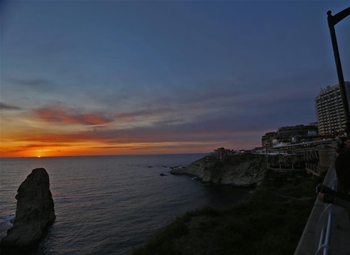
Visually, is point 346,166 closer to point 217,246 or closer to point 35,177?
point 217,246

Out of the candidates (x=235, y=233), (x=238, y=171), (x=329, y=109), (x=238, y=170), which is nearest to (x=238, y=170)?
(x=238, y=170)

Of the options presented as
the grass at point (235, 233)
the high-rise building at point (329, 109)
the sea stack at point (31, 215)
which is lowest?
the sea stack at point (31, 215)

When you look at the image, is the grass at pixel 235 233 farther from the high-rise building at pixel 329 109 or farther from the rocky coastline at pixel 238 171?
the high-rise building at pixel 329 109

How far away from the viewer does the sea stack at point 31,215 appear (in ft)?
84.4

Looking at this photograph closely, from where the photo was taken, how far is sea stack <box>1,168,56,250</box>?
84.4 feet

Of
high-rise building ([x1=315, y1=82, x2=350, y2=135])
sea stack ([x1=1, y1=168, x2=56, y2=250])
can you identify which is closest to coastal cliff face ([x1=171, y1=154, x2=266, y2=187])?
sea stack ([x1=1, y1=168, x2=56, y2=250])

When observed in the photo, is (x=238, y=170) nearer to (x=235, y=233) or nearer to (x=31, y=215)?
(x=31, y=215)

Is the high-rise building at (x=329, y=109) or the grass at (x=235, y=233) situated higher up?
the high-rise building at (x=329, y=109)

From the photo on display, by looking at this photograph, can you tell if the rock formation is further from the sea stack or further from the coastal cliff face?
the sea stack

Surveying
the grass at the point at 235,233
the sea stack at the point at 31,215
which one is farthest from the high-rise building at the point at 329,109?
the sea stack at the point at 31,215

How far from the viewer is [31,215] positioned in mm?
28922

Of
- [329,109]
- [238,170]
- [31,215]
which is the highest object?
[329,109]

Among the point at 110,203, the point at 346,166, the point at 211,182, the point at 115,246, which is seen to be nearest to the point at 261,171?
the point at 211,182

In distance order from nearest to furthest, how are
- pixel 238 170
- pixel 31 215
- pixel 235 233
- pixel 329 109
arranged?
pixel 235 233
pixel 31 215
pixel 238 170
pixel 329 109
